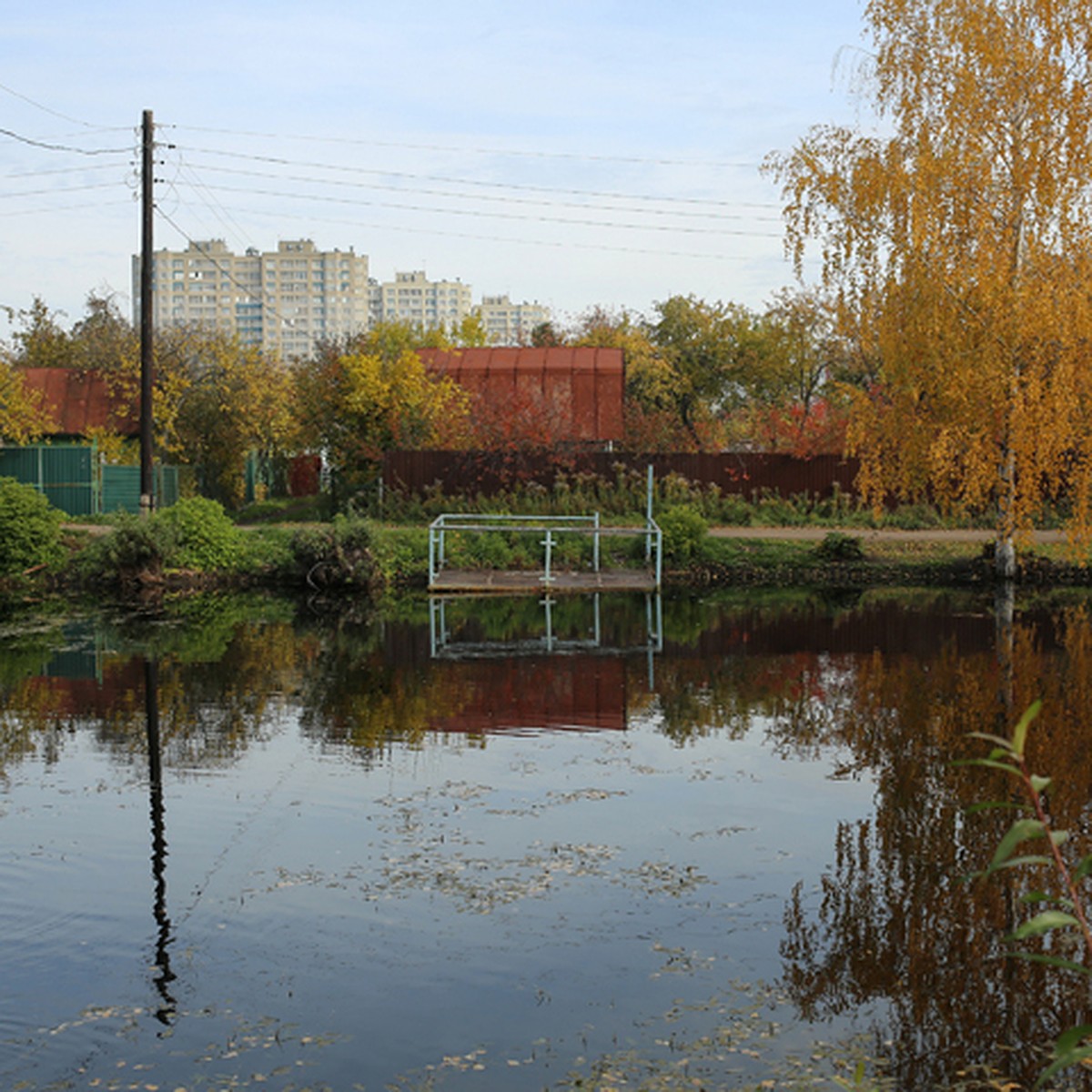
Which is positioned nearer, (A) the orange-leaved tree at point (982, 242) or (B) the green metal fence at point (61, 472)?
(A) the orange-leaved tree at point (982, 242)

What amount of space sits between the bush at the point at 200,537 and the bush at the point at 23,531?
2400 mm

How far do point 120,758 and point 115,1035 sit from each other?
262 inches

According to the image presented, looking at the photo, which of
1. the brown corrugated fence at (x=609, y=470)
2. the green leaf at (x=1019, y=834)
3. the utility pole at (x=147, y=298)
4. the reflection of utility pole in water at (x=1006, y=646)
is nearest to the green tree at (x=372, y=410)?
the brown corrugated fence at (x=609, y=470)

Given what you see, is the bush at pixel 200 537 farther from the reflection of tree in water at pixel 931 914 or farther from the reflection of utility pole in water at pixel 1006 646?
the reflection of tree in water at pixel 931 914

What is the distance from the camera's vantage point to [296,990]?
723 cm

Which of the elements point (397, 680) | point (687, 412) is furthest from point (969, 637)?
point (687, 412)

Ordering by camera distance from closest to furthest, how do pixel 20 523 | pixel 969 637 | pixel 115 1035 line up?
pixel 115 1035 → pixel 969 637 → pixel 20 523

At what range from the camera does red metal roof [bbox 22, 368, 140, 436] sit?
44250mm

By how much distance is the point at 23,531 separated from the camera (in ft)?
94.5

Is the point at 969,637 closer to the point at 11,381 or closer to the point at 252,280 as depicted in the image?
the point at 11,381

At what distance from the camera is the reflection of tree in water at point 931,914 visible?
6641 millimetres

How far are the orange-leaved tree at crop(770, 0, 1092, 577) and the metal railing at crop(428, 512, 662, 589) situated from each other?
689 cm

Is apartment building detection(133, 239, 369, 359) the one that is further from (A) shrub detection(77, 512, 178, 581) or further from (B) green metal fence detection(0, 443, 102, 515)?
(A) shrub detection(77, 512, 178, 581)

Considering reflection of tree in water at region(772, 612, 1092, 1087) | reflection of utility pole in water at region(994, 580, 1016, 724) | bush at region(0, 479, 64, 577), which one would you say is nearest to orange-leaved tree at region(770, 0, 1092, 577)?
reflection of utility pole in water at region(994, 580, 1016, 724)
